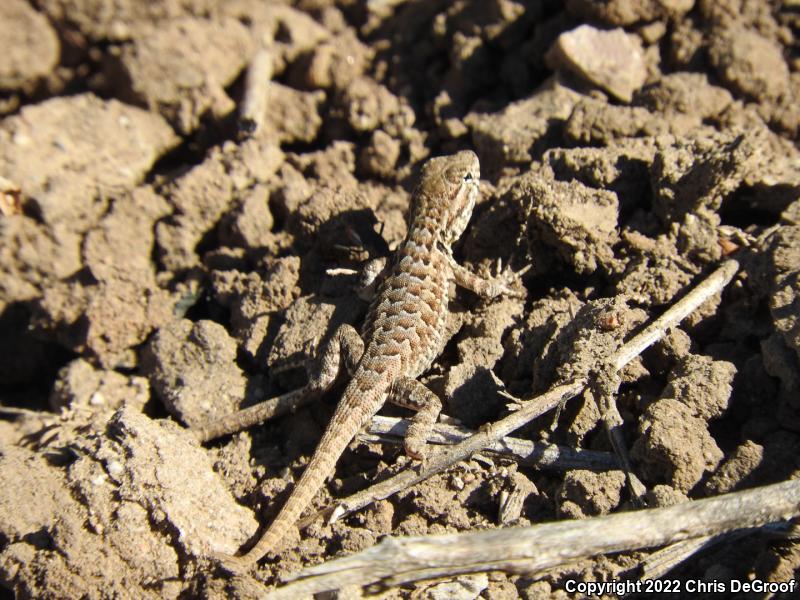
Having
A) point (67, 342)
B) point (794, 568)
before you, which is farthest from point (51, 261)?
point (794, 568)

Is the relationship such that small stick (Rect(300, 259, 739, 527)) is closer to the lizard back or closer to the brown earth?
the brown earth

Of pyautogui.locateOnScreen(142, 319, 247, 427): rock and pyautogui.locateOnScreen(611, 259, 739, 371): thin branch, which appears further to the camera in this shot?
pyautogui.locateOnScreen(142, 319, 247, 427): rock

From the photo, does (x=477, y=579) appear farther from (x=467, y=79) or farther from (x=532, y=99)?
(x=467, y=79)

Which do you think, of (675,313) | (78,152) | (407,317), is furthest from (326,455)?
(78,152)

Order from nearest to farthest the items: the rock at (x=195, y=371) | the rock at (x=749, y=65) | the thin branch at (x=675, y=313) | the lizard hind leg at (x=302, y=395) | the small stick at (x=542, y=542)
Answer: the small stick at (x=542, y=542) → the thin branch at (x=675, y=313) → the lizard hind leg at (x=302, y=395) → the rock at (x=195, y=371) → the rock at (x=749, y=65)

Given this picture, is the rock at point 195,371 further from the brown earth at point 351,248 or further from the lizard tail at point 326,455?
the lizard tail at point 326,455

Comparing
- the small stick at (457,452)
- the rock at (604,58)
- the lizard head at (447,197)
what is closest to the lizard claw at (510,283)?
the lizard head at (447,197)

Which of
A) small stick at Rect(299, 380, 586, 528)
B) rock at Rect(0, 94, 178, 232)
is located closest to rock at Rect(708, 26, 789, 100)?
small stick at Rect(299, 380, 586, 528)
